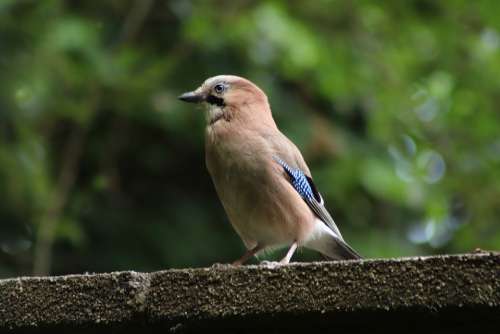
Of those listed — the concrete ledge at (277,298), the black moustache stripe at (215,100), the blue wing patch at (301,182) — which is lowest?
the blue wing patch at (301,182)

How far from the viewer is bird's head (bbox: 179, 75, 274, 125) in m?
5.40

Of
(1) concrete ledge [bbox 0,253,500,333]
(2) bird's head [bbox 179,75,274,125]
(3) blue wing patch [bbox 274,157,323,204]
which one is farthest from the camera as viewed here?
(2) bird's head [bbox 179,75,274,125]

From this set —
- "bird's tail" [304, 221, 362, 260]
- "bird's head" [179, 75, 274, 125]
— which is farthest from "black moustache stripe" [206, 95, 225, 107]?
"bird's tail" [304, 221, 362, 260]

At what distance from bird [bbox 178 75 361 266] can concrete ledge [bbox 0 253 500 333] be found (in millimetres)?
2326

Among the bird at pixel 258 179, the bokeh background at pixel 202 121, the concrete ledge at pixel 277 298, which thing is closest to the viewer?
the concrete ledge at pixel 277 298

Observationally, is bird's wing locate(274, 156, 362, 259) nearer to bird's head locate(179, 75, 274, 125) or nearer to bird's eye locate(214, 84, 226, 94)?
bird's head locate(179, 75, 274, 125)

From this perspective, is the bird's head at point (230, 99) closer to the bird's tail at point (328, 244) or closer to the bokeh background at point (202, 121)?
the bird's tail at point (328, 244)

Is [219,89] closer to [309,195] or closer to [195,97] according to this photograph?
[195,97]

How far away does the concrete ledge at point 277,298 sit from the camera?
219 centimetres


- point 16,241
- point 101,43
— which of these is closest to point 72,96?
point 101,43

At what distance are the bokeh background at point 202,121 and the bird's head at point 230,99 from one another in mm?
Result: 1934

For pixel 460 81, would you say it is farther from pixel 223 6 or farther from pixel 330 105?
pixel 223 6

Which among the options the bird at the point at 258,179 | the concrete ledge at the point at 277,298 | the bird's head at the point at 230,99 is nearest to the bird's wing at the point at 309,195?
the bird at the point at 258,179

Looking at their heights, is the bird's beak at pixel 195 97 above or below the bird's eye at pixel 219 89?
below
